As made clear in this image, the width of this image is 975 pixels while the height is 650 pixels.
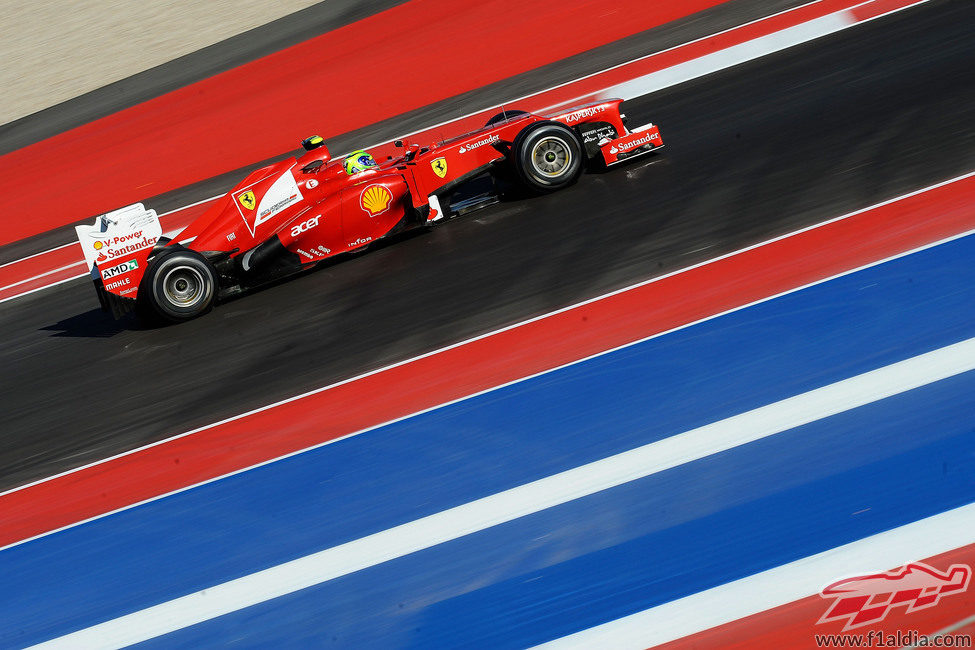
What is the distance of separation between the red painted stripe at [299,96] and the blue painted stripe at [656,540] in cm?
864

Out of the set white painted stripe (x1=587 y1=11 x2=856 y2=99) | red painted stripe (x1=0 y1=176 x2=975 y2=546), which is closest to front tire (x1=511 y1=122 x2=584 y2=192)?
red painted stripe (x1=0 y1=176 x2=975 y2=546)

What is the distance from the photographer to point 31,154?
15453 mm

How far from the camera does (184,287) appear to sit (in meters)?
9.14

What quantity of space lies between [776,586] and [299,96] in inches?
450

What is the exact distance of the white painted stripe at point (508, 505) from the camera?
19.9 ft

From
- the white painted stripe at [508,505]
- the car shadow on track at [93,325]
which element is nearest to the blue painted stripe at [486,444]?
the white painted stripe at [508,505]

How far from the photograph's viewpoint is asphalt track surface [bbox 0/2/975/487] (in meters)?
8.15

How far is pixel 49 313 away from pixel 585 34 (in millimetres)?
8033

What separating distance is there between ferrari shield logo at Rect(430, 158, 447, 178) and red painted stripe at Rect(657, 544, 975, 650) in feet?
18.2

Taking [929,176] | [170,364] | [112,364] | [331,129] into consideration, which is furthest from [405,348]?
[331,129]

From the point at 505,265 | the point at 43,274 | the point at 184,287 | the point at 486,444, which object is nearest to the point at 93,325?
the point at 184,287

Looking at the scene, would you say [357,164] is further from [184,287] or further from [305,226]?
[184,287]

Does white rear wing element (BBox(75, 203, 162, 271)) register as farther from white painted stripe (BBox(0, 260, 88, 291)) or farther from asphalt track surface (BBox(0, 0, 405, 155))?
asphalt track surface (BBox(0, 0, 405, 155))

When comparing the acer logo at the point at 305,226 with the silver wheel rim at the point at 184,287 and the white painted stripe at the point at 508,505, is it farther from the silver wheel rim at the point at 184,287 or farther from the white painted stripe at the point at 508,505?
the white painted stripe at the point at 508,505
